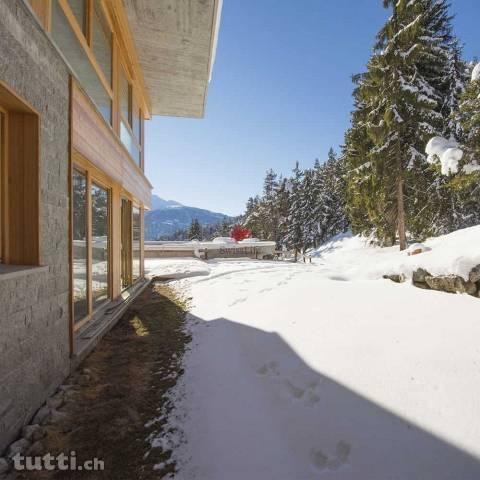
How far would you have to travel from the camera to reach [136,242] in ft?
29.1

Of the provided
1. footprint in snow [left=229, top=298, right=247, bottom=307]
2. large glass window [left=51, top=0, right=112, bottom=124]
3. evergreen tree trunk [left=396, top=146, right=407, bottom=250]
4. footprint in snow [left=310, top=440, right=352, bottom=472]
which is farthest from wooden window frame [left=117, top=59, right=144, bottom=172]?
evergreen tree trunk [left=396, top=146, right=407, bottom=250]

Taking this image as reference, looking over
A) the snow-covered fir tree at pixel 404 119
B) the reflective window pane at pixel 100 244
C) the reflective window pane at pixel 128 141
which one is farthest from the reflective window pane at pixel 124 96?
the snow-covered fir tree at pixel 404 119

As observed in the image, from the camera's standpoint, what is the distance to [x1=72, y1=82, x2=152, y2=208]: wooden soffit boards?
11.6ft

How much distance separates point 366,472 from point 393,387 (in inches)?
34.2

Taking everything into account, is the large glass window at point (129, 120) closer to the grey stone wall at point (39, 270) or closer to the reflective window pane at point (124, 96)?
the reflective window pane at point (124, 96)

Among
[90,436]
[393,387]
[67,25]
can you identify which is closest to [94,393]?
[90,436]

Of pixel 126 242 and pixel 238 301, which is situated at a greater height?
pixel 126 242

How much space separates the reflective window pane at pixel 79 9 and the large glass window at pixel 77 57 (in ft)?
1.17

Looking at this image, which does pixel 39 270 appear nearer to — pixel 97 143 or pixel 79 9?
pixel 97 143

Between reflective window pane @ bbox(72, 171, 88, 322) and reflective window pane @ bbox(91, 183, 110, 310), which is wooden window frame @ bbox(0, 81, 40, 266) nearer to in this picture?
reflective window pane @ bbox(72, 171, 88, 322)

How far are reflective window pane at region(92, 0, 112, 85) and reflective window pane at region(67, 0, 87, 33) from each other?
50 cm

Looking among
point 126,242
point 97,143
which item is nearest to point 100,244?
point 97,143

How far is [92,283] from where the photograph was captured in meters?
4.68
